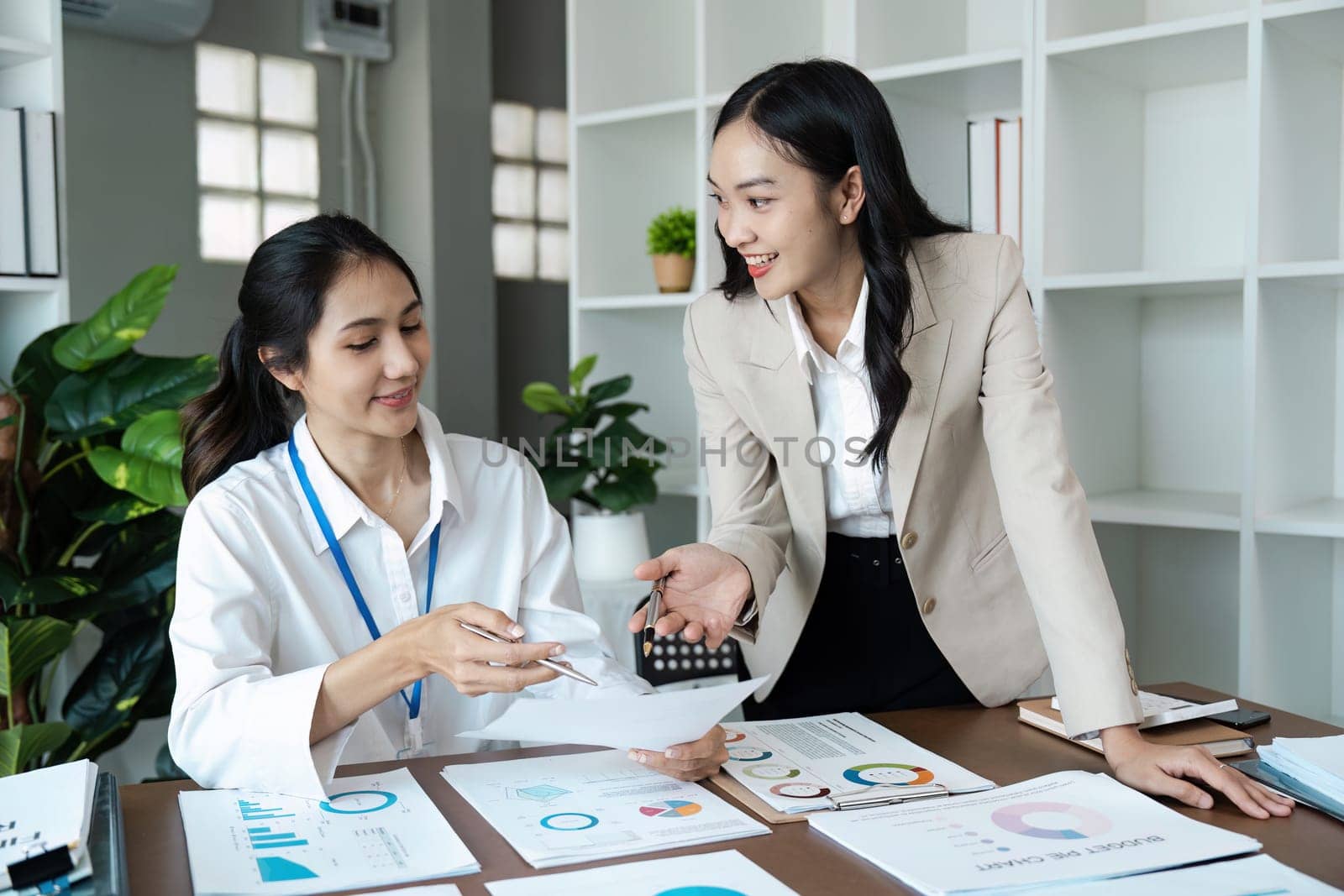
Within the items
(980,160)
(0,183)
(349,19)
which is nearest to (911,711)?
(980,160)

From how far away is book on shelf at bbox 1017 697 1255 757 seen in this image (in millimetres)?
1285

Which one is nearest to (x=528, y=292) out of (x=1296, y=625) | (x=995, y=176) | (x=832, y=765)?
(x=995, y=176)

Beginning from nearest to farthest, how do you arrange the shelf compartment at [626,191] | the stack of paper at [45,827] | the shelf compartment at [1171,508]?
the stack of paper at [45,827]
the shelf compartment at [1171,508]
the shelf compartment at [626,191]

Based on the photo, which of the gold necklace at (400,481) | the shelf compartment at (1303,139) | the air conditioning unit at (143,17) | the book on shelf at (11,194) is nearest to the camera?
the gold necklace at (400,481)

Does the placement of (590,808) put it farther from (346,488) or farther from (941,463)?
(941,463)

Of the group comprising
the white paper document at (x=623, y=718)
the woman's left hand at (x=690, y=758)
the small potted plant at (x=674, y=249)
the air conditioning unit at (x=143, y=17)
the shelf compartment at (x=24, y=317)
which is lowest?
the woman's left hand at (x=690, y=758)

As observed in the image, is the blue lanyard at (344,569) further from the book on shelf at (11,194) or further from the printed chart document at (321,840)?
the book on shelf at (11,194)

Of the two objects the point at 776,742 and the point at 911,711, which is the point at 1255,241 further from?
the point at 776,742

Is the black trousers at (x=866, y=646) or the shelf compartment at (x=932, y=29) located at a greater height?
the shelf compartment at (x=932, y=29)

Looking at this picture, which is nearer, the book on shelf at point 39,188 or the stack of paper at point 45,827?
the stack of paper at point 45,827

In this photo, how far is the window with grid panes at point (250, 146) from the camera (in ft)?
13.1

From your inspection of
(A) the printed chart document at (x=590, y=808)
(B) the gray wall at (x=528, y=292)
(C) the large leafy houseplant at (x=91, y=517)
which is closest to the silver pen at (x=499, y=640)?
(A) the printed chart document at (x=590, y=808)

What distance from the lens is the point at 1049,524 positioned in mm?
1366

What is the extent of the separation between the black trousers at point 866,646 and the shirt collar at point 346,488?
21.4 inches
